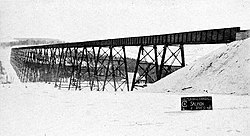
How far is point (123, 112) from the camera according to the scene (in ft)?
29.8

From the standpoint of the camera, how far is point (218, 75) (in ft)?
45.7

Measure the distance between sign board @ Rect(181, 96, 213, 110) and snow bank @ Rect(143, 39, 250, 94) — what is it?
4.16 m

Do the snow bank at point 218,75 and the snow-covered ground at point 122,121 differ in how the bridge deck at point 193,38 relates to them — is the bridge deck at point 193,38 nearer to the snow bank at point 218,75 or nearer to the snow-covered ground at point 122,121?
the snow bank at point 218,75

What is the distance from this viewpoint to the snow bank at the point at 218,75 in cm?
1280

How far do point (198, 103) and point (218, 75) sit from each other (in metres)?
5.67

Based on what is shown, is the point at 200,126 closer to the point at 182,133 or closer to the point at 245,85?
the point at 182,133

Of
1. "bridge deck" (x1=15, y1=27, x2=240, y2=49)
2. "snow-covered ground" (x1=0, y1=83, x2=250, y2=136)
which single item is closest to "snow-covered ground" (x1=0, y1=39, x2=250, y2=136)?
"snow-covered ground" (x1=0, y1=83, x2=250, y2=136)

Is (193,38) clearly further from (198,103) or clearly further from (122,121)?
(122,121)

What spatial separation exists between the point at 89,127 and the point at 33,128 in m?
1.31

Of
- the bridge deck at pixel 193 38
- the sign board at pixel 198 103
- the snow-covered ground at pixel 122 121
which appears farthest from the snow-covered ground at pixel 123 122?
the bridge deck at pixel 193 38

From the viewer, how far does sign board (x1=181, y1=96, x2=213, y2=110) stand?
8742 mm

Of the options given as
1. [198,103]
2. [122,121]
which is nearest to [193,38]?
[198,103]

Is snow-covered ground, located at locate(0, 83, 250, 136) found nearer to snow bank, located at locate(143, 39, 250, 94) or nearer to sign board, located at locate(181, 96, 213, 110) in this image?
sign board, located at locate(181, 96, 213, 110)

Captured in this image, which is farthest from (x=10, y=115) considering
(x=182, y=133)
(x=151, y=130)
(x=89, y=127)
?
(x=182, y=133)
